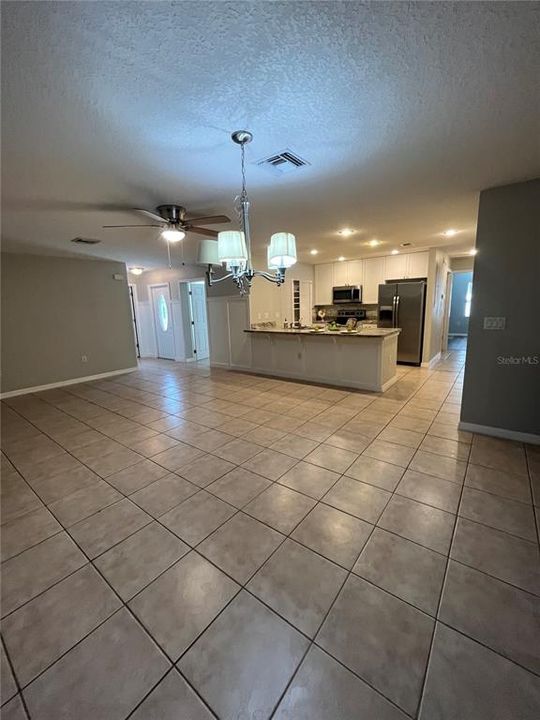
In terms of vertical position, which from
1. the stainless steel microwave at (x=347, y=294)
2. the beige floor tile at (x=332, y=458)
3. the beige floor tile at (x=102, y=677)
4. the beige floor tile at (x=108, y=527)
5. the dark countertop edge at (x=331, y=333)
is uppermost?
the stainless steel microwave at (x=347, y=294)

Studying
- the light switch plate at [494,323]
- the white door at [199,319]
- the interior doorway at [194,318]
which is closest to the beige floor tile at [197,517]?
the light switch plate at [494,323]

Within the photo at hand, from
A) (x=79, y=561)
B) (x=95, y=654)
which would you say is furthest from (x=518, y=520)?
(x=79, y=561)

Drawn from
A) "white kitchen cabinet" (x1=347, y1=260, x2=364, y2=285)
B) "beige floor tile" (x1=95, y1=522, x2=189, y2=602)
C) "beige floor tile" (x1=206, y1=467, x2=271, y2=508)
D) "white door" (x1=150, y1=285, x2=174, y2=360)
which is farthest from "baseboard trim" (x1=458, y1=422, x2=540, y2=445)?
"white door" (x1=150, y1=285, x2=174, y2=360)

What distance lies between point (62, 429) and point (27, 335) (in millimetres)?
2781

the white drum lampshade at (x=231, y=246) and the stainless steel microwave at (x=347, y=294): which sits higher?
the white drum lampshade at (x=231, y=246)

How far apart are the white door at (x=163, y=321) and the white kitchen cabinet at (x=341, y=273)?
4.36 metres

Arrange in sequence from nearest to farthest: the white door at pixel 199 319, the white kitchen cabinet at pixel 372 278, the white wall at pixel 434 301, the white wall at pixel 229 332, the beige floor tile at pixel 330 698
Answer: the beige floor tile at pixel 330 698
the white wall at pixel 434 301
the white wall at pixel 229 332
the white kitchen cabinet at pixel 372 278
the white door at pixel 199 319

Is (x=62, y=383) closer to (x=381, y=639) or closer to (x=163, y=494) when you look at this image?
(x=163, y=494)

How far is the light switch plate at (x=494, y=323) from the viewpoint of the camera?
2.92 m

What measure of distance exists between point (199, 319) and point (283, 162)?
20.2ft

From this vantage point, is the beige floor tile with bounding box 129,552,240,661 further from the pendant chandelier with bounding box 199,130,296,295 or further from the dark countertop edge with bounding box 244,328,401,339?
the dark countertop edge with bounding box 244,328,401,339

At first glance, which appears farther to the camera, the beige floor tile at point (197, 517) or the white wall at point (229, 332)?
the white wall at point (229, 332)

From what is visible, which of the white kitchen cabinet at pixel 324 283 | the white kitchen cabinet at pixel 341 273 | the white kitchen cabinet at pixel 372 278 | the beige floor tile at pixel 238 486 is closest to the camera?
the beige floor tile at pixel 238 486

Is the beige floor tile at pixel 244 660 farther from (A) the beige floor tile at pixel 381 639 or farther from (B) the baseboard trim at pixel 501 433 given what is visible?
(B) the baseboard trim at pixel 501 433
